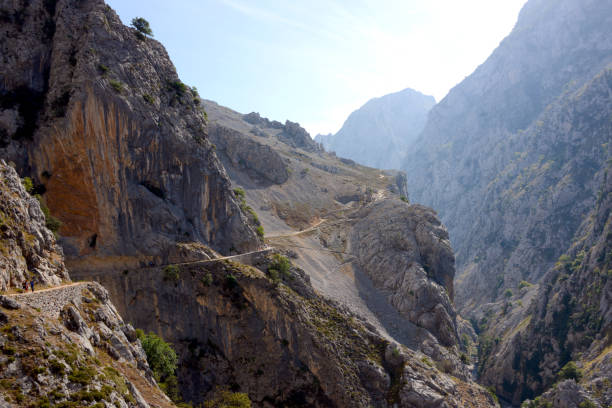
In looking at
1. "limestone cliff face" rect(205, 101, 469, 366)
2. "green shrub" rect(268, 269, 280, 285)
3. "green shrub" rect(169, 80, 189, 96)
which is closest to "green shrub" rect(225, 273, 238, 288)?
"green shrub" rect(268, 269, 280, 285)

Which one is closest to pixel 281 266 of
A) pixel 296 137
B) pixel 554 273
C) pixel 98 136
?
pixel 98 136

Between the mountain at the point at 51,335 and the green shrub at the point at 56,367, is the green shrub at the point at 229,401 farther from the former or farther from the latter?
the green shrub at the point at 56,367

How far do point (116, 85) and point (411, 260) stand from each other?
65.3 metres

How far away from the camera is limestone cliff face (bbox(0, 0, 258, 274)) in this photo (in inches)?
1897

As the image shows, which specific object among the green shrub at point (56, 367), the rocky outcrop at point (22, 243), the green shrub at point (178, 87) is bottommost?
the green shrub at point (56, 367)

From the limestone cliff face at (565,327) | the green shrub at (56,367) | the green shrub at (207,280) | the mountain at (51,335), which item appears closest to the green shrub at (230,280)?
the green shrub at (207,280)

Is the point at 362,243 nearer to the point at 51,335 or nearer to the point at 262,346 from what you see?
the point at 262,346

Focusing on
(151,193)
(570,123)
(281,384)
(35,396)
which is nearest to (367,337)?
(281,384)

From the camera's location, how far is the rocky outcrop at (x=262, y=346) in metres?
50.8

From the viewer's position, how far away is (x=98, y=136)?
49469 millimetres

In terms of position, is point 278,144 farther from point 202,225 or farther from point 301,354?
point 301,354

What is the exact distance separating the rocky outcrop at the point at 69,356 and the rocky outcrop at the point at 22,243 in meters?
3.14

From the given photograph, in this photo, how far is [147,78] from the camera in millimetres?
59156

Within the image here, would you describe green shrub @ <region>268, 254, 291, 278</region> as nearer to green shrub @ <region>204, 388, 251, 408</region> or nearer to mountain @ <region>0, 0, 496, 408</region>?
mountain @ <region>0, 0, 496, 408</region>
